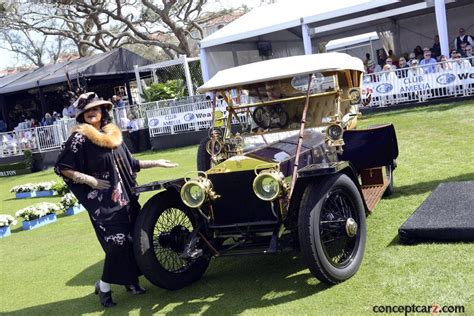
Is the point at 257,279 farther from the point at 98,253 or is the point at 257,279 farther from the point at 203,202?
the point at 98,253

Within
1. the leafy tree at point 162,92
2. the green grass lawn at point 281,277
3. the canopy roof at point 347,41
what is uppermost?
the canopy roof at point 347,41

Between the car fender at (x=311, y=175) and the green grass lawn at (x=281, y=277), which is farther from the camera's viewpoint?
the car fender at (x=311, y=175)

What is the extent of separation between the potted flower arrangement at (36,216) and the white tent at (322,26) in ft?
34.8

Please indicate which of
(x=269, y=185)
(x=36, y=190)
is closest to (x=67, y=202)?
(x=36, y=190)

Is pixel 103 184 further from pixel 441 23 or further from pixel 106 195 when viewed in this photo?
pixel 441 23

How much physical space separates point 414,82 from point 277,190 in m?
11.9

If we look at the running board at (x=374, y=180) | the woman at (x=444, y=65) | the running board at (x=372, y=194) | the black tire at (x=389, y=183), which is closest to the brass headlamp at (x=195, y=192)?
the running board at (x=372, y=194)

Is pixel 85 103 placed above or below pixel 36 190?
above

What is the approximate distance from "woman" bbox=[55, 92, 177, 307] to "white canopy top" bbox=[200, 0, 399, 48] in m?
12.9

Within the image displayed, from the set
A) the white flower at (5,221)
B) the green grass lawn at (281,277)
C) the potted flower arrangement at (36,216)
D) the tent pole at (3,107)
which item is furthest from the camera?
the tent pole at (3,107)

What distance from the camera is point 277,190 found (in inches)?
176

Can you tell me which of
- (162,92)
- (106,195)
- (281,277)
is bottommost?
(281,277)

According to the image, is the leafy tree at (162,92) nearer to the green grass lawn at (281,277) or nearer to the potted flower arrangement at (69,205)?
the potted flower arrangement at (69,205)

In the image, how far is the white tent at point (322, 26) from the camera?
17.3 metres
